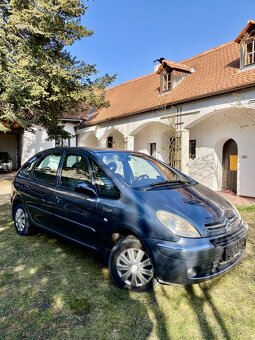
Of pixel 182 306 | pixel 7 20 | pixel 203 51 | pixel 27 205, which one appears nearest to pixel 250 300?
pixel 182 306

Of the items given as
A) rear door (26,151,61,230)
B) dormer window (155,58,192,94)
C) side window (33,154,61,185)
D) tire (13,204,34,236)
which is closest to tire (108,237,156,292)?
rear door (26,151,61,230)

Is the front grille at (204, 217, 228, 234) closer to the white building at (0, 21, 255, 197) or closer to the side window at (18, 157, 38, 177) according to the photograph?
the side window at (18, 157, 38, 177)

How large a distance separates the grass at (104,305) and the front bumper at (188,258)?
35cm

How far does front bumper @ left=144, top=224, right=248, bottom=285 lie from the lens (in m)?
3.06

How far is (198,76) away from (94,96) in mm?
5307

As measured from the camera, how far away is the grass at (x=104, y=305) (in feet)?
8.92

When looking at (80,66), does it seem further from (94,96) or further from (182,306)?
(182,306)

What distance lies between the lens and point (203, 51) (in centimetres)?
1609

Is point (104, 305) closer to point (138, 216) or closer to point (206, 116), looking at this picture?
point (138, 216)

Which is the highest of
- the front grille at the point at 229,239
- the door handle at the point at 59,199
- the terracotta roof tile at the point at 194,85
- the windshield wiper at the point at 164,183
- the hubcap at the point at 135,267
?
the terracotta roof tile at the point at 194,85

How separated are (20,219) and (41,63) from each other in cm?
876

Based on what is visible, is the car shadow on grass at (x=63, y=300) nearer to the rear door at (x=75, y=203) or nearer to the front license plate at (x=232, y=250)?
the rear door at (x=75, y=203)

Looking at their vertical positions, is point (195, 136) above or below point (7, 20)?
below

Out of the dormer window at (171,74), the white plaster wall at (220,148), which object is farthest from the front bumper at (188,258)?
the dormer window at (171,74)
